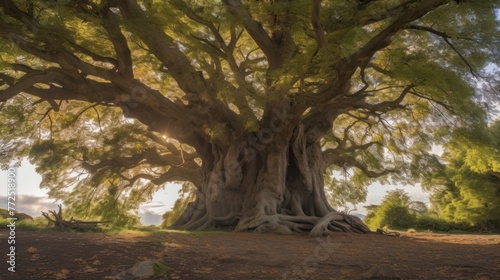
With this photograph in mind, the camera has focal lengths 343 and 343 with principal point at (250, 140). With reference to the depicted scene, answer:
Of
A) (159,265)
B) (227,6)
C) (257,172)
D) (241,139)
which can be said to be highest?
(227,6)

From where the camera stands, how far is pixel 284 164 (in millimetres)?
11414

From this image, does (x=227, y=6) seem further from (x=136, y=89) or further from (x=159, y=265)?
(x=159, y=265)

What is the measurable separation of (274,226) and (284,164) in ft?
8.95

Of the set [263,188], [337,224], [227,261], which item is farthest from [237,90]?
[227,261]

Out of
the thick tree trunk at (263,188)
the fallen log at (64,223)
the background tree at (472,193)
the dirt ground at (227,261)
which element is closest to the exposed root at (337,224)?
the thick tree trunk at (263,188)

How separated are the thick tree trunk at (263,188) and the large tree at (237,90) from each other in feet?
0.17

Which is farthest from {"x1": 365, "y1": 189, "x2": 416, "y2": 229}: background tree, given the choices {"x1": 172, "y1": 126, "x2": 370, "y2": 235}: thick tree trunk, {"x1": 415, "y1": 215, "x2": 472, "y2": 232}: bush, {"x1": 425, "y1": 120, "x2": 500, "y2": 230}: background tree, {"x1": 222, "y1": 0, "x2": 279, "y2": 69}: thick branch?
{"x1": 222, "y1": 0, "x2": 279, "y2": 69}: thick branch

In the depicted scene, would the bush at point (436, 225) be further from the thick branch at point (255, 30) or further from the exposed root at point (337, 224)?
the thick branch at point (255, 30)

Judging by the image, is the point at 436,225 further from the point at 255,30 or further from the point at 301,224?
the point at 255,30

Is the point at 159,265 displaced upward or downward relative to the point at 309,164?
downward

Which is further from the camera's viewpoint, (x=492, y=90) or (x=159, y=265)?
(x=492, y=90)

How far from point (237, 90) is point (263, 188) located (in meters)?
3.53

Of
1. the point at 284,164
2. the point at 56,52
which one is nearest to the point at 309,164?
the point at 284,164

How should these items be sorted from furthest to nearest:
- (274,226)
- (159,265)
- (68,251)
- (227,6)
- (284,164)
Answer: (284,164) < (274,226) < (227,6) < (68,251) < (159,265)
